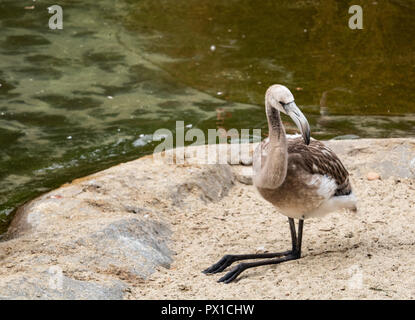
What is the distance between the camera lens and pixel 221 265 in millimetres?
4375

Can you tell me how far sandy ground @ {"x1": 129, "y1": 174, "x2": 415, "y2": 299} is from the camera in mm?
3871

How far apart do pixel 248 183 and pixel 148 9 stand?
6.59 meters

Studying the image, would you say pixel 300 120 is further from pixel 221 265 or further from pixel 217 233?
pixel 217 233

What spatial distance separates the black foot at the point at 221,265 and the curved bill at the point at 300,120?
1034 mm

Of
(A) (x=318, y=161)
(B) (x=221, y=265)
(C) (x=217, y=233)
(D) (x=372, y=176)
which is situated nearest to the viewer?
(A) (x=318, y=161)

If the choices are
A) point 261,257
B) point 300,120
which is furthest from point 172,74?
point 300,120

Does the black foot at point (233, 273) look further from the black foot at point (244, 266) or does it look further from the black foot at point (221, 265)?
the black foot at point (221, 265)

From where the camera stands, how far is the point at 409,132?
7312 millimetres

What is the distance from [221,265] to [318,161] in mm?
925

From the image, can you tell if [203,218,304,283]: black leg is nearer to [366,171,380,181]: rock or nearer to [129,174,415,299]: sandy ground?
[129,174,415,299]: sandy ground

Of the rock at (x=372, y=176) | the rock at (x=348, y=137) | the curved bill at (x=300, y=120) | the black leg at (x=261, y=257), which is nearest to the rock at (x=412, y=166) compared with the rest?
the rock at (x=372, y=176)

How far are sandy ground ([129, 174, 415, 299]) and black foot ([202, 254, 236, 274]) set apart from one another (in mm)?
53

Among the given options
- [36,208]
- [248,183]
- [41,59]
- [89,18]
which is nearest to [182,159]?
[248,183]

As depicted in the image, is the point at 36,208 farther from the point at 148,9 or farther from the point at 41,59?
Result: the point at 148,9
